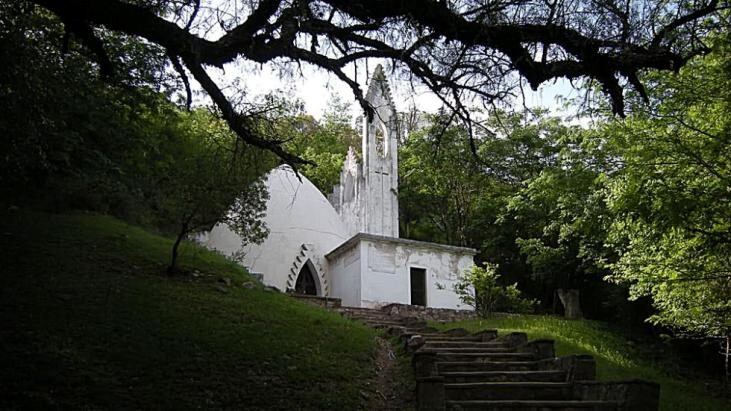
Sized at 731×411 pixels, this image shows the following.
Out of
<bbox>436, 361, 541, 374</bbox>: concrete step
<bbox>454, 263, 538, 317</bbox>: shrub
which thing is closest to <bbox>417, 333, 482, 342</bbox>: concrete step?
<bbox>436, 361, 541, 374</bbox>: concrete step

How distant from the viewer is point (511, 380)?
8.73m

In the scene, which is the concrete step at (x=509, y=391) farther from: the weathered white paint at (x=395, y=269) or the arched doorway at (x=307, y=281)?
the arched doorway at (x=307, y=281)

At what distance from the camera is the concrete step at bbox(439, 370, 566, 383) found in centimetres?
852

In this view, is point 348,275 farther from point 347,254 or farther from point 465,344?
point 465,344

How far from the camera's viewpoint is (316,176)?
31500 mm

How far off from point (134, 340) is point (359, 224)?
55.1ft

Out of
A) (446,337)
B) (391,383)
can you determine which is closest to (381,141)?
(446,337)

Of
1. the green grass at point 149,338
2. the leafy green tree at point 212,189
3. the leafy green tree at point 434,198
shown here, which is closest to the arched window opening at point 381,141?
the leafy green tree at point 434,198

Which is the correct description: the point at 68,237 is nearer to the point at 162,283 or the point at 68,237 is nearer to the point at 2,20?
the point at 162,283

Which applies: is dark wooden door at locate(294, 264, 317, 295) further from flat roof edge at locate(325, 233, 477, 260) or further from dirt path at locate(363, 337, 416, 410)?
dirt path at locate(363, 337, 416, 410)

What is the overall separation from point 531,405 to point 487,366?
5.97 ft

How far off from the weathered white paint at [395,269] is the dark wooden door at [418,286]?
200mm

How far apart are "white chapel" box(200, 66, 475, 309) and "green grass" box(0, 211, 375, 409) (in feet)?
20.1

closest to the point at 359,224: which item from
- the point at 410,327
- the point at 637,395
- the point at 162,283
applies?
the point at 410,327
